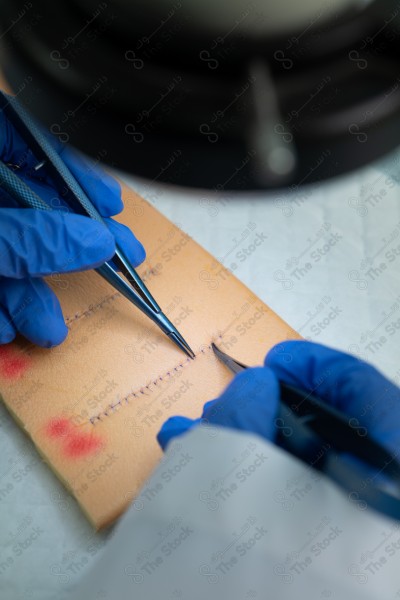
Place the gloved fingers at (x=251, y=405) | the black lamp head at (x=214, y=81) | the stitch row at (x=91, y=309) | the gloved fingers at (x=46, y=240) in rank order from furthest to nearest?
1. the stitch row at (x=91, y=309)
2. the gloved fingers at (x=46, y=240)
3. the gloved fingers at (x=251, y=405)
4. the black lamp head at (x=214, y=81)

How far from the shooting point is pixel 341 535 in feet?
2.94

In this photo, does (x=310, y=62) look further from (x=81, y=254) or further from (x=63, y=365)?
(x=63, y=365)

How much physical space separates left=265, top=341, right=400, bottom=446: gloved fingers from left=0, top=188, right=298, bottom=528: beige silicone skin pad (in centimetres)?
28

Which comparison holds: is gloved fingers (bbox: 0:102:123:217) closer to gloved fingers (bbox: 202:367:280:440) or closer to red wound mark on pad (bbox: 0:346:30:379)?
red wound mark on pad (bbox: 0:346:30:379)

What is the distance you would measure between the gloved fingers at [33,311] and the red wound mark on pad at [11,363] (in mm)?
59

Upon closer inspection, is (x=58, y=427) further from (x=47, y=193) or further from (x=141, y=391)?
(x=47, y=193)

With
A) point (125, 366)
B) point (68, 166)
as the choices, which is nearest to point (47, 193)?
point (68, 166)

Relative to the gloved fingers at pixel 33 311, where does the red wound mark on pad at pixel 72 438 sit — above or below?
below

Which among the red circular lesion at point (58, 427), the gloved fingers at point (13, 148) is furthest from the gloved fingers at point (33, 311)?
the gloved fingers at point (13, 148)

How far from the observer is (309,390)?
3.87 feet

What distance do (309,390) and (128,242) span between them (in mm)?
628

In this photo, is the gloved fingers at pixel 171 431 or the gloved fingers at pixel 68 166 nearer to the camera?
the gloved fingers at pixel 171 431

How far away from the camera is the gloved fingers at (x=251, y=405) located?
988 millimetres

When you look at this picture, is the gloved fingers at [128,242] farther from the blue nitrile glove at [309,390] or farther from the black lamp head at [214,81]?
the black lamp head at [214,81]
